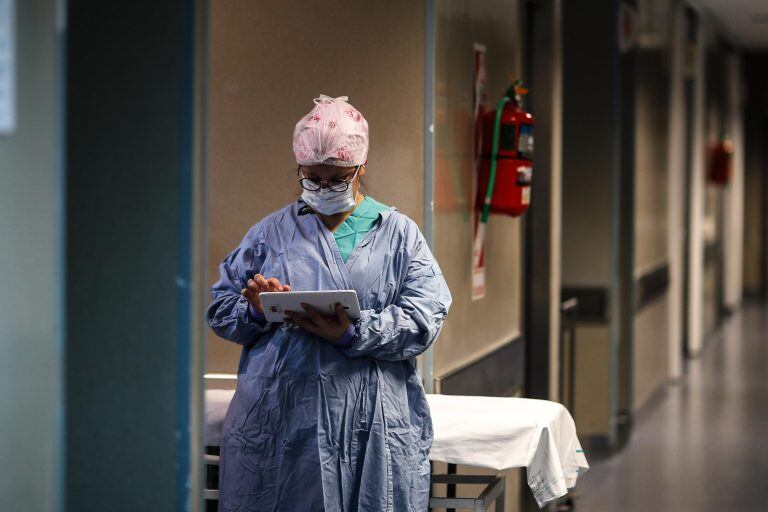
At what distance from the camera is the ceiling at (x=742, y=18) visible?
11.5 m

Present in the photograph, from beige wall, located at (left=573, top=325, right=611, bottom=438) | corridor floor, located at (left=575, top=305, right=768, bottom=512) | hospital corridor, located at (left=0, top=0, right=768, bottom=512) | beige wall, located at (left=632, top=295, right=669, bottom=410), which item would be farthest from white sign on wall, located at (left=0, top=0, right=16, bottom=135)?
beige wall, located at (left=632, top=295, right=669, bottom=410)

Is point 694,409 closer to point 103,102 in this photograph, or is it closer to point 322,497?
point 322,497

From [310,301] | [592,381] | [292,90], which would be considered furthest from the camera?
[592,381]

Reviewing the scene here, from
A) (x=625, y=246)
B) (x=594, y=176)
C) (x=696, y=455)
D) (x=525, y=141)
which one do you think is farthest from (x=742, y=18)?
(x=525, y=141)

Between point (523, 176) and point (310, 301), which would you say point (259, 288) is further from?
point (523, 176)

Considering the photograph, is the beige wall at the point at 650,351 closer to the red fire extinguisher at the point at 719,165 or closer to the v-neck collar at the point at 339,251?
the red fire extinguisher at the point at 719,165

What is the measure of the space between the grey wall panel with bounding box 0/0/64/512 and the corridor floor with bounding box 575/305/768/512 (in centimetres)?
408

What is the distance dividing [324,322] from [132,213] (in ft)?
2.94

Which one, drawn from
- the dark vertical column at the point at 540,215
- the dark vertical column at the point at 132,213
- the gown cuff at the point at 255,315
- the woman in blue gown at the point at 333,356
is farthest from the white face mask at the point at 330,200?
the dark vertical column at the point at 540,215

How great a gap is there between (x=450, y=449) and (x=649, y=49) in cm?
558

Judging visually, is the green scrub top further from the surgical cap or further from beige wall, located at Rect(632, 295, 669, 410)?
beige wall, located at Rect(632, 295, 669, 410)

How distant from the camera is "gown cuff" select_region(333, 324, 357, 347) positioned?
284cm

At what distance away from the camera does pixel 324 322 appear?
2828 mm

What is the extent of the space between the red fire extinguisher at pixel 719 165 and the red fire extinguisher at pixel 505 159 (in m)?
8.73
